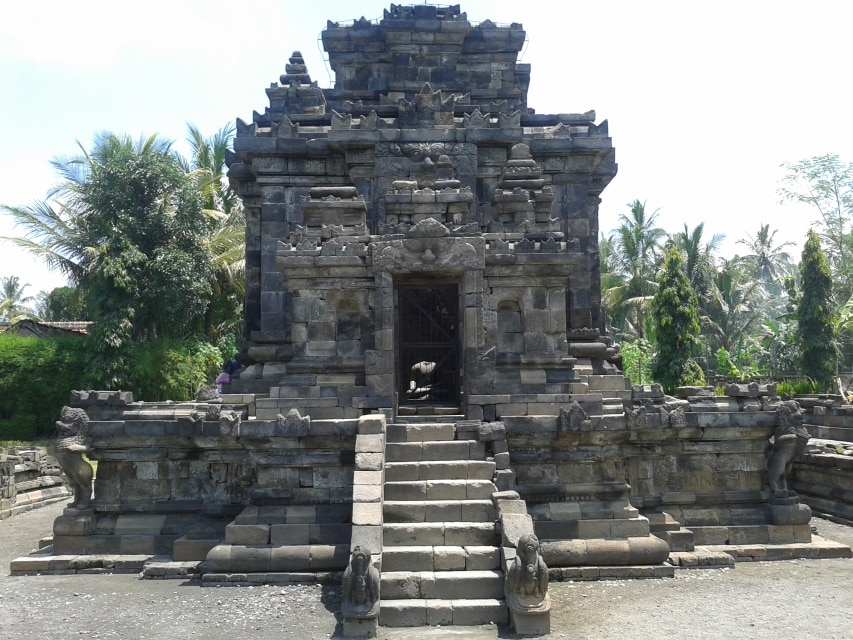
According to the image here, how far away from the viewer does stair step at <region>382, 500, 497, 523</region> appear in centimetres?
852

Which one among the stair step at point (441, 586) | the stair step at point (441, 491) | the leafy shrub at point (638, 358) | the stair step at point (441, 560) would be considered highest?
the leafy shrub at point (638, 358)

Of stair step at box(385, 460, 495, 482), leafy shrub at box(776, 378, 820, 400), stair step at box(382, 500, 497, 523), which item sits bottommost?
A: stair step at box(382, 500, 497, 523)

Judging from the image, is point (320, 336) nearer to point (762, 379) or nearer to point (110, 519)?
point (110, 519)

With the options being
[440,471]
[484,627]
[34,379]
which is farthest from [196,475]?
[34,379]

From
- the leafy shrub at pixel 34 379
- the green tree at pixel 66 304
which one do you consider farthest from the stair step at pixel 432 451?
the green tree at pixel 66 304

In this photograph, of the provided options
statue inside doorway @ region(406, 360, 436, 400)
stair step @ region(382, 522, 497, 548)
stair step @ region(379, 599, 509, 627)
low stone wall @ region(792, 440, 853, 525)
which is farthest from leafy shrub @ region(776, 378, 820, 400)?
stair step @ region(379, 599, 509, 627)

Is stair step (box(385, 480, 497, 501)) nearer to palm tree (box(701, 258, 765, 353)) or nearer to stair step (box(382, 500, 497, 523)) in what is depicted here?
stair step (box(382, 500, 497, 523))

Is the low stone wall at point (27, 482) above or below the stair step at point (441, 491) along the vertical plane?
below

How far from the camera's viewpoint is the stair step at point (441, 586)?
24.8ft

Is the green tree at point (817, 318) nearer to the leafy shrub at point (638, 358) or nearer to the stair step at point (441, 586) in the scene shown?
the leafy shrub at point (638, 358)

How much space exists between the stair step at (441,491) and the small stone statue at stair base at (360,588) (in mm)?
1583

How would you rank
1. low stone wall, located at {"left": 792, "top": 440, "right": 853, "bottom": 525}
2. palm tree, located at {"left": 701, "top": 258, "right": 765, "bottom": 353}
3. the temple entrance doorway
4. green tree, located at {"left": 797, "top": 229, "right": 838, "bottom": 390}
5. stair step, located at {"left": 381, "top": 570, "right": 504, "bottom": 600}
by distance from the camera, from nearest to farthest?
stair step, located at {"left": 381, "top": 570, "right": 504, "bottom": 600} < the temple entrance doorway < low stone wall, located at {"left": 792, "top": 440, "right": 853, "bottom": 525} < green tree, located at {"left": 797, "top": 229, "right": 838, "bottom": 390} < palm tree, located at {"left": 701, "top": 258, "right": 765, "bottom": 353}

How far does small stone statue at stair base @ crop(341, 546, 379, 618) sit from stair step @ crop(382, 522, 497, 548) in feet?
3.25

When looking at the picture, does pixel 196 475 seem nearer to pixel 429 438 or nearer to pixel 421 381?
pixel 429 438
